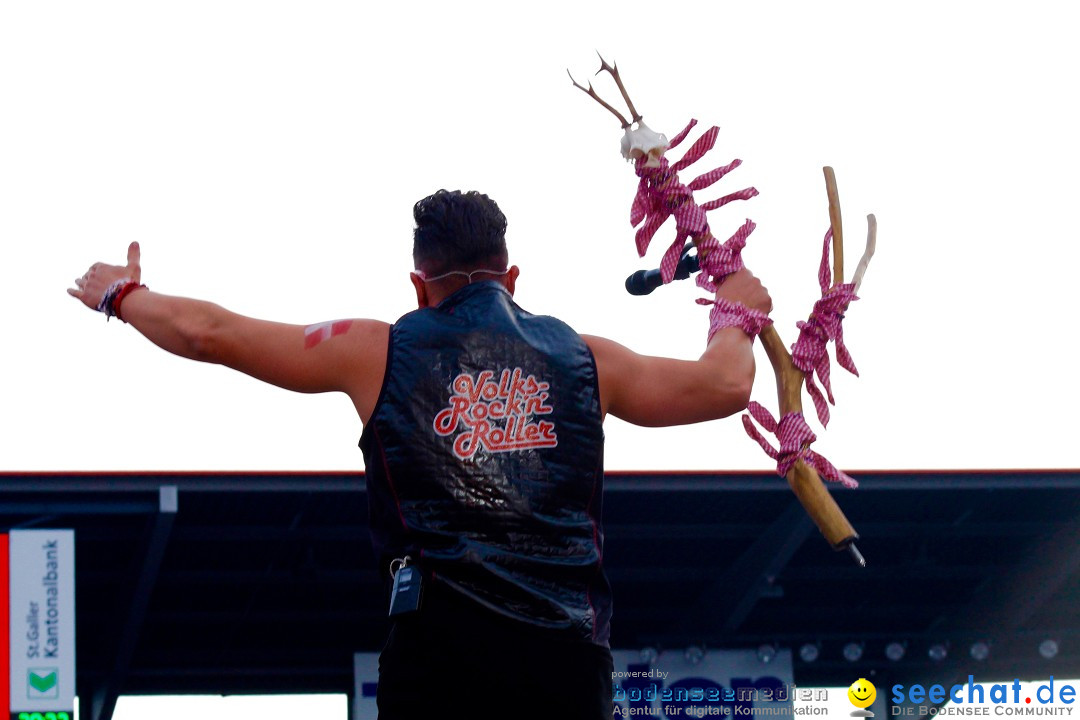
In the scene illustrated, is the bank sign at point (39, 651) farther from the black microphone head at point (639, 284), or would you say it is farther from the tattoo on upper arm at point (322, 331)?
the tattoo on upper arm at point (322, 331)

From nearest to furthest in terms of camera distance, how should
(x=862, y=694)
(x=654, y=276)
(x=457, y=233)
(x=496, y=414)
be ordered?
(x=496, y=414) < (x=457, y=233) < (x=654, y=276) < (x=862, y=694)

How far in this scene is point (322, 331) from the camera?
3002mm

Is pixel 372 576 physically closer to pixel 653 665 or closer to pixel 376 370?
pixel 653 665

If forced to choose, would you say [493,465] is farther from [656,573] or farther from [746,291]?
[656,573]

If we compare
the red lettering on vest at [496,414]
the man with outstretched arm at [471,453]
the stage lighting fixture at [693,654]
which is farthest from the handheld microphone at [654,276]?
the stage lighting fixture at [693,654]

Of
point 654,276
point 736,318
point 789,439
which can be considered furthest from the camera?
point 654,276

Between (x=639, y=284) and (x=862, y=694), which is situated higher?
(x=639, y=284)

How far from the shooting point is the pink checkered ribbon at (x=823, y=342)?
356 cm

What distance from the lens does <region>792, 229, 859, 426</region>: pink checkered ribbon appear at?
3557 mm

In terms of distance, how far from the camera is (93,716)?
1822 cm

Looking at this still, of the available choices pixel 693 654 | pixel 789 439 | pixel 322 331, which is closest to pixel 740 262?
pixel 789 439

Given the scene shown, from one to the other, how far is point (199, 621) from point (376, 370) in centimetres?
1531

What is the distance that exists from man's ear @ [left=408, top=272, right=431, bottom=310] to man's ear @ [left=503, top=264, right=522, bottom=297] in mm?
172

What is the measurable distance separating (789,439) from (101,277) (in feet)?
5.26
